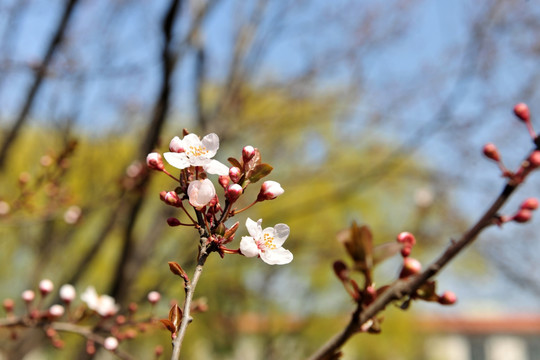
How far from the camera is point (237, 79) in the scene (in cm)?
393

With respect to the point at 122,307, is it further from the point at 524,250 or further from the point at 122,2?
the point at 524,250

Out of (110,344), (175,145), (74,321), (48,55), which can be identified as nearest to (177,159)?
(175,145)

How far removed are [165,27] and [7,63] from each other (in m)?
1.02

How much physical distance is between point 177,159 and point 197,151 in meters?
0.06

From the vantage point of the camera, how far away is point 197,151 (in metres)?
0.83

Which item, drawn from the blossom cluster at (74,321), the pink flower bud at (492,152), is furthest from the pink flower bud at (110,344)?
the pink flower bud at (492,152)

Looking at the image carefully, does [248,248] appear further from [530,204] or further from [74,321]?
[74,321]

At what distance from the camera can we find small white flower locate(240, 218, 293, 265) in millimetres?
783

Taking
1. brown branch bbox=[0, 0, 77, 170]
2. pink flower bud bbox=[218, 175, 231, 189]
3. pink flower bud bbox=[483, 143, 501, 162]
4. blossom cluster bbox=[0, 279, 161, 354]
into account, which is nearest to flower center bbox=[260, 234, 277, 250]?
pink flower bud bbox=[218, 175, 231, 189]

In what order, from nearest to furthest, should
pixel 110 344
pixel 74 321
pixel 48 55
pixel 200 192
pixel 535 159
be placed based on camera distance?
pixel 535 159 < pixel 200 192 < pixel 110 344 < pixel 74 321 < pixel 48 55

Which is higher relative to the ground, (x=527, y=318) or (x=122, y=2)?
(x=527, y=318)

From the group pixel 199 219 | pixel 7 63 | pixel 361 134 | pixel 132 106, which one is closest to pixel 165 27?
pixel 7 63

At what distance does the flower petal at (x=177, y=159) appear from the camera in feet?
2.51

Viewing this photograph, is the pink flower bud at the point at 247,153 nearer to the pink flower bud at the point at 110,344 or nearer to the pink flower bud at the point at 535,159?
the pink flower bud at the point at 535,159
